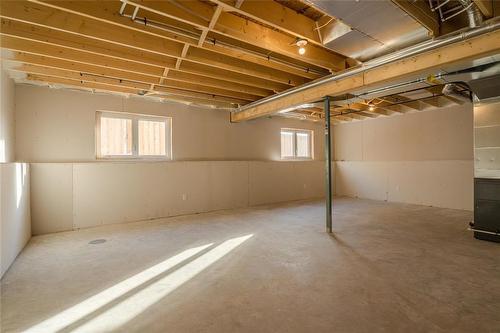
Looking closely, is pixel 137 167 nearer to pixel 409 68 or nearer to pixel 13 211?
pixel 13 211

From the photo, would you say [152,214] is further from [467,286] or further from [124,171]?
[467,286]

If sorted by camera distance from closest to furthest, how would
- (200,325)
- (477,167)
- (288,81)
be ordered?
(200,325)
(477,167)
(288,81)

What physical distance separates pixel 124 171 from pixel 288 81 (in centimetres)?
340

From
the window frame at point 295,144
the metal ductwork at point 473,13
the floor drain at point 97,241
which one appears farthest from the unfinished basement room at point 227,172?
Answer: the window frame at point 295,144

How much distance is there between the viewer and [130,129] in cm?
510

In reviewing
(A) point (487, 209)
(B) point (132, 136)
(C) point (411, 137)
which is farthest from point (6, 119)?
(C) point (411, 137)

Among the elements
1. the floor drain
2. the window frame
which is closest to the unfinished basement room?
the floor drain

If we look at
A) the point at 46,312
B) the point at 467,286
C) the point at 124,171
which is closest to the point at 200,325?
the point at 46,312

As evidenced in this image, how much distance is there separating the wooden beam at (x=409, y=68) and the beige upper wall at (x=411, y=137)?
13.0 ft

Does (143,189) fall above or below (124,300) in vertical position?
above

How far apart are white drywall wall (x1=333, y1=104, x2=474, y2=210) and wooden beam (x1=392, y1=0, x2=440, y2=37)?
4.60 m

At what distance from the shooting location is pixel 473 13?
2229 millimetres

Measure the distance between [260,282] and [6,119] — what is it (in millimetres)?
3919

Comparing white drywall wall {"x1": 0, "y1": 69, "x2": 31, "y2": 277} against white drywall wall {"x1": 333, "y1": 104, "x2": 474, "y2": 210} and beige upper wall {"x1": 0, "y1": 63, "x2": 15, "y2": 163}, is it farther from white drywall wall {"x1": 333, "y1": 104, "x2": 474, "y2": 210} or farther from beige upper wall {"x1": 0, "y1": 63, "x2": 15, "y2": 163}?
white drywall wall {"x1": 333, "y1": 104, "x2": 474, "y2": 210}
